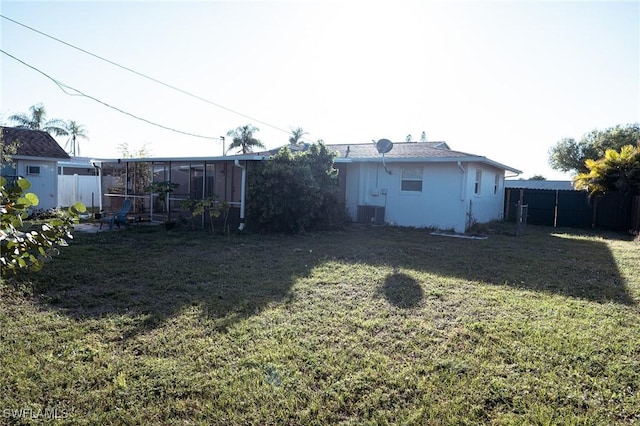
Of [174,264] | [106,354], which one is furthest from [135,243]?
[106,354]

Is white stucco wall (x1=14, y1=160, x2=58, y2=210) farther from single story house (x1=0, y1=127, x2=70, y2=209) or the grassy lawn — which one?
the grassy lawn

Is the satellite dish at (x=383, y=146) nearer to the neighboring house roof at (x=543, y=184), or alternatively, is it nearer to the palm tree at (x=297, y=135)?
the palm tree at (x=297, y=135)

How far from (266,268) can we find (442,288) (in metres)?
3.01

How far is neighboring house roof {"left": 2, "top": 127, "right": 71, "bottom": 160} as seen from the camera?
51.7ft

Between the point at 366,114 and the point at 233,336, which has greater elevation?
the point at 366,114

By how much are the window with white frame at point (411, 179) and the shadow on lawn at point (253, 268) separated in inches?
108

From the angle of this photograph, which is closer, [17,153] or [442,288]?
[442,288]

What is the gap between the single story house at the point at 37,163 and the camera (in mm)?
15664

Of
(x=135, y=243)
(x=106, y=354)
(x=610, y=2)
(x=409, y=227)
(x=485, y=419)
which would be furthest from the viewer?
(x=409, y=227)

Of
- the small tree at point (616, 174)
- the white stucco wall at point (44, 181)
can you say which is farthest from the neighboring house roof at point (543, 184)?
the white stucco wall at point (44, 181)

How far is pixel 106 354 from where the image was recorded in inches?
133

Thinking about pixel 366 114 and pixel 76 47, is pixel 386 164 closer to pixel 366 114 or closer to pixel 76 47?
pixel 366 114

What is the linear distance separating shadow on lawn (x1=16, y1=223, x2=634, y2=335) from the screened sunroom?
267cm

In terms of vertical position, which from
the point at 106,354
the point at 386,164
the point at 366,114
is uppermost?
the point at 366,114
